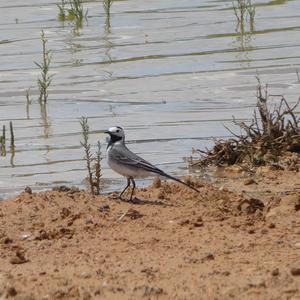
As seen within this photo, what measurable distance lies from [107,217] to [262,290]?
233 centimetres

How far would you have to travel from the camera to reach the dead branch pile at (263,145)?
11258mm

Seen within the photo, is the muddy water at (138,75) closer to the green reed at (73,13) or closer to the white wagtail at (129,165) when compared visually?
the green reed at (73,13)

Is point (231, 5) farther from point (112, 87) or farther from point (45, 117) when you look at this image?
point (45, 117)

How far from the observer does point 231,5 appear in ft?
68.3

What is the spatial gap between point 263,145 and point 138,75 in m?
4.83

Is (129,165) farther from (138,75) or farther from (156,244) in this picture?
(138,75)

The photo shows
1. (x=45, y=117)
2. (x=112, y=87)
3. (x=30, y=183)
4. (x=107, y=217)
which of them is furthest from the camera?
(x=112, y=87)

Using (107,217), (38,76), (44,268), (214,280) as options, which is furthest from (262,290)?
(38,76)

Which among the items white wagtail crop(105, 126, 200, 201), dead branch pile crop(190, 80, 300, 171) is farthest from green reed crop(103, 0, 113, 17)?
white wagtail crop(105, 126, 200, 201)

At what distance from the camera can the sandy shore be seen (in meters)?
7.14

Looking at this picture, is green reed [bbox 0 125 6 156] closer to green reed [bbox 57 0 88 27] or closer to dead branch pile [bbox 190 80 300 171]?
dead branch pile [bbox 190 80 300 171]

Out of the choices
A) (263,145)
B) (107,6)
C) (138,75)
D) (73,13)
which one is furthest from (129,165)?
(73,13)

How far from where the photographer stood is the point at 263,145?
1131 centimetres

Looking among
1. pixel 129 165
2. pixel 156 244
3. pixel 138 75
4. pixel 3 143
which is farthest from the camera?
pixel 138 75
